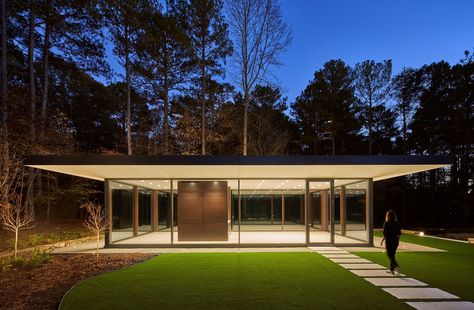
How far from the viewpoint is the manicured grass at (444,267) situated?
6.60 meters

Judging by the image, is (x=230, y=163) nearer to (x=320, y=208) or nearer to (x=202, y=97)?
(x=320, y=208)

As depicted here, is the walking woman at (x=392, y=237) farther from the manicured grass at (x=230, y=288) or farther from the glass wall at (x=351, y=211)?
the glass wall at (x=351, y=211)

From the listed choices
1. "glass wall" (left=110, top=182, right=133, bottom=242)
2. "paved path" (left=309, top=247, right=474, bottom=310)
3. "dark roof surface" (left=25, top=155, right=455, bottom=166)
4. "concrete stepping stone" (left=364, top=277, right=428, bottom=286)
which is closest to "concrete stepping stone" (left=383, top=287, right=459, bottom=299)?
"paved path" (left=309, top=247, right=474, bottom=310)

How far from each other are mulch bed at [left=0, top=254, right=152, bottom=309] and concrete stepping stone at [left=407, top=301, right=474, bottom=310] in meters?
5.13

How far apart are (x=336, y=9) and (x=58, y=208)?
92406 mm

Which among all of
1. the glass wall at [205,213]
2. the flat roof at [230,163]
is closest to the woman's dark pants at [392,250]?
the flat roof at [230,163]

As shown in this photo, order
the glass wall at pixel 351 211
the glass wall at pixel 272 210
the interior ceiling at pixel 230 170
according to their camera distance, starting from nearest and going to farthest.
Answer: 1. the interior ceiling at pixel 230 170
2. the glass wall at pixel 351 211
3. the glass wall at pixel 272 210

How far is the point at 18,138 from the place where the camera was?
13742 mm

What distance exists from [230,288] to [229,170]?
5.03m

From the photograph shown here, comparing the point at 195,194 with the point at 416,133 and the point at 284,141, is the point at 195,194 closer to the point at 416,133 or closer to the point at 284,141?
the point at 284,141

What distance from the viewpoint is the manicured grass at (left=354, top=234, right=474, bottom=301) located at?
6.60m

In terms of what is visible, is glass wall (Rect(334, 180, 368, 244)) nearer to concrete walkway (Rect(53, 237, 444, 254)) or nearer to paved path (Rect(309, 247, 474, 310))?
concrete walkway (Rect(53, 237, 444, 254))

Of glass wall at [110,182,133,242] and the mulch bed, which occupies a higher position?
glass wall at [110,182,133,242]

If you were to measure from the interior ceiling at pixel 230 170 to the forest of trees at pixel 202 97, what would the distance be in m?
3.91
